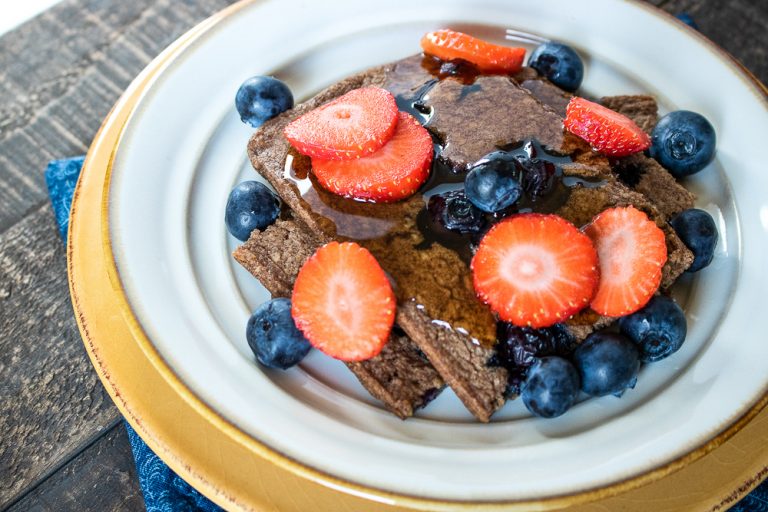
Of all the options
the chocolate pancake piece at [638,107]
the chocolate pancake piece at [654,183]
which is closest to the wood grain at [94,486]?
the chocolate pancake piece at [654,183]

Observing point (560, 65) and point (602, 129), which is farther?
point (560, 65)

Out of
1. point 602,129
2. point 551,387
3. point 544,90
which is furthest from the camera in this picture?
point 544,90

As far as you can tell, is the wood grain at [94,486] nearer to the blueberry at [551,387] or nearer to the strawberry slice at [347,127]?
the strawberry slice at [347,127]

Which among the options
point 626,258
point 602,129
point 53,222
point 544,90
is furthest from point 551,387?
point 53,222

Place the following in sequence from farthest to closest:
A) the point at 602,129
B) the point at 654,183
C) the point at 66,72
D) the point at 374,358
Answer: the point at 66,72 < the point at 654,183 < the point at 602,129 < the point at 374,358

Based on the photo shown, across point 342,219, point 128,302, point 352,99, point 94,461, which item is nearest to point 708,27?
point 352,99

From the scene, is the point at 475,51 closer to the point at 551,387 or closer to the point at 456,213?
the point at 456,213

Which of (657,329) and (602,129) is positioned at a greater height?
(602,129)

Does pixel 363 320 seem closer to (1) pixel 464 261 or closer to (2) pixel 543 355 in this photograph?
(1) pixel 464 261
